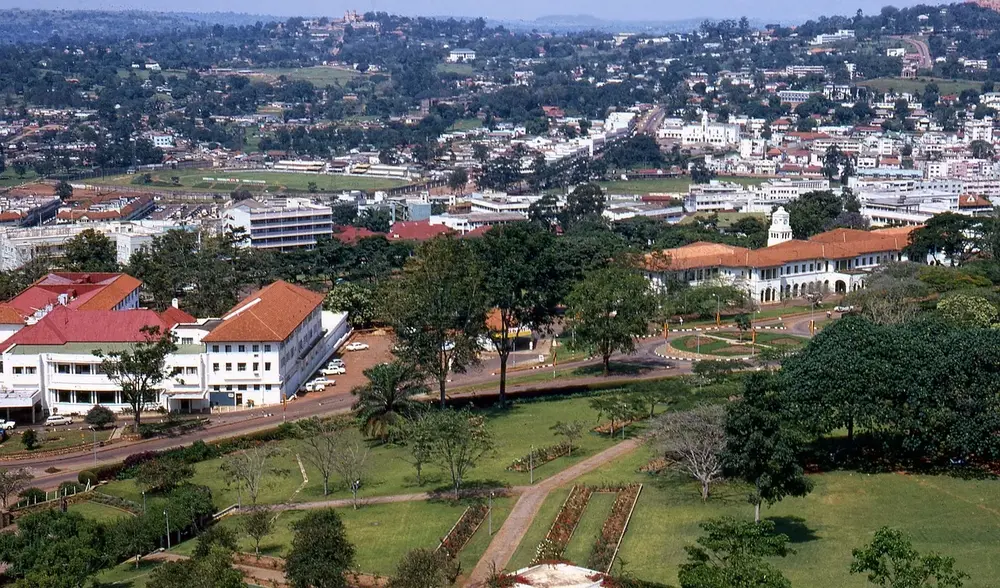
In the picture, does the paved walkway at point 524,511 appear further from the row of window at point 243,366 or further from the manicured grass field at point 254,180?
the manicured grass field at point 254,180

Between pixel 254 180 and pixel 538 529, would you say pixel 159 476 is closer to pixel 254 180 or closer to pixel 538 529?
pixel 538 529

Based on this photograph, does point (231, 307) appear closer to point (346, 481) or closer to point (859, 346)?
point (346, 481)

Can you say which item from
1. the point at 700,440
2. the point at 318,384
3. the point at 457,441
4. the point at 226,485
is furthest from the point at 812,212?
the point at 226,485

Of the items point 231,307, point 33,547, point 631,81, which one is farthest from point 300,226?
point 631,81

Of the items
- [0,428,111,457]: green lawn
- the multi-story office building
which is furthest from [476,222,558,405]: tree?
the multi-story office building

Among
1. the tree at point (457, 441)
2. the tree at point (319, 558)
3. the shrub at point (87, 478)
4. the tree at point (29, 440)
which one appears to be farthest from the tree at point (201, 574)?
the tree at point (29, 440)

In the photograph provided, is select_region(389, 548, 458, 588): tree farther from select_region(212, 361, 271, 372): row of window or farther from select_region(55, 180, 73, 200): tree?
select_region(55, 180, 73, 200): tree
